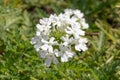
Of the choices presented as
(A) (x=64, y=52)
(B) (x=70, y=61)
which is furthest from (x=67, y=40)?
(B) (x=70, y=61)

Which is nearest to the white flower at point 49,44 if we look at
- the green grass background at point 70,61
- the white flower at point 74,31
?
the white flower at point 74,31

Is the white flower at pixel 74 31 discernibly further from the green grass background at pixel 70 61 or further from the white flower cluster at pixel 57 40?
the green grass background at pixel 70 61

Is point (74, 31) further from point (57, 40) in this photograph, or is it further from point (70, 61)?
point (70, 61)

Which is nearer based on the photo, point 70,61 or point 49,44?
point 49,44

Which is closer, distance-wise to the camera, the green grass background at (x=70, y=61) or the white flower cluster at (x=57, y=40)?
the white flower cluster at (x=57, y=40)

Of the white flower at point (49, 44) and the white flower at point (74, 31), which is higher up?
the white flower at point (74, 31)

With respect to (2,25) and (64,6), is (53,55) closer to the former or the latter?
(2,25)
